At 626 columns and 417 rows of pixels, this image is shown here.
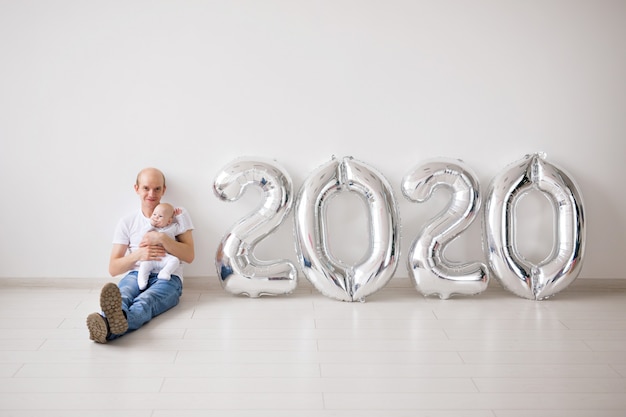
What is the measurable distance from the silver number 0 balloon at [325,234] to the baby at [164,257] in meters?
0.61

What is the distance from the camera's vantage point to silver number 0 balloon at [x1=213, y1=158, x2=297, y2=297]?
363 cm

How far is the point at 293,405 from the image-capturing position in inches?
91.5

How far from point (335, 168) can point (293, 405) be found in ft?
5.14

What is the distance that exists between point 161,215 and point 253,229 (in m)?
0.45

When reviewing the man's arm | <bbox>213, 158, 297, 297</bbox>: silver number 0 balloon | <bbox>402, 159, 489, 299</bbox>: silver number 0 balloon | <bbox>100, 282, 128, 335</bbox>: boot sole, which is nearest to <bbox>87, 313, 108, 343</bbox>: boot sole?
<bbox>100, 282, 128, 335</bbox>: boot sole

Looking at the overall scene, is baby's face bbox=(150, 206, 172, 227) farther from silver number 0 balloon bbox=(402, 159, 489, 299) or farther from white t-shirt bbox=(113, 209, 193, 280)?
silver number 0 balloon bbox=(402, 159, 489, 299)

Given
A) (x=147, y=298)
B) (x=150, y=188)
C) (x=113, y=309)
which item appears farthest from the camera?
(x=150, y=188)

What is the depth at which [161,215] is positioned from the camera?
11.6 feet

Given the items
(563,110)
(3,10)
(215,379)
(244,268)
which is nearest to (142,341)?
(215,379)

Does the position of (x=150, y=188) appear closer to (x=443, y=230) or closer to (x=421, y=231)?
(x=421, y=231)

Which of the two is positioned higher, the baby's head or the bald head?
the bald head

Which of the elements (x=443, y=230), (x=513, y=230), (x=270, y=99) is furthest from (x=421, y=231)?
(x=270, y=99)

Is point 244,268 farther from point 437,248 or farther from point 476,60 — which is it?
point 476,60

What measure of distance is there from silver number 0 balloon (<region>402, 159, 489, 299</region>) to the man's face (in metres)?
1.22
